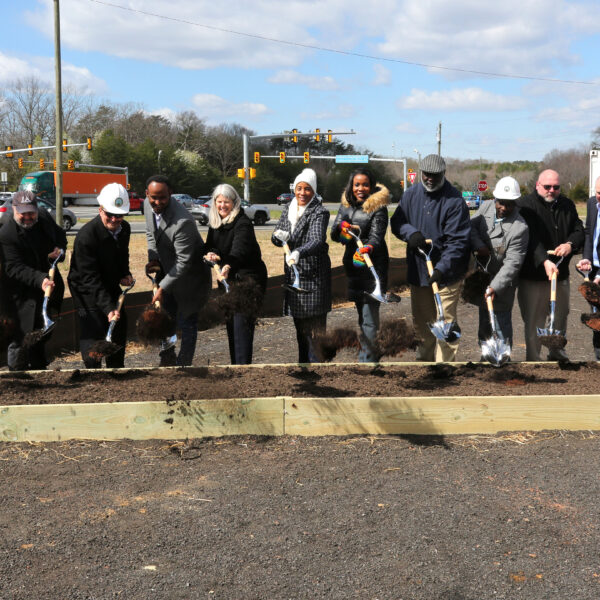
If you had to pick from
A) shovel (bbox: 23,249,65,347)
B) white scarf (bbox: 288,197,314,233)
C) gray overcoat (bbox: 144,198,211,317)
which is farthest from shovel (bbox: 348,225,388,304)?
shovel (bbox: 23,249,65,347)

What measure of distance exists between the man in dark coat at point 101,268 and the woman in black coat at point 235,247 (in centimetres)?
72

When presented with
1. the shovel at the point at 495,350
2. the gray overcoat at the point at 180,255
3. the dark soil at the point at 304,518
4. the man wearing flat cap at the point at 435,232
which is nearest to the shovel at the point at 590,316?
the shovel at the point at 495,350

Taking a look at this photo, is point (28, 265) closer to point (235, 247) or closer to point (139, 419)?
point (235, 247)

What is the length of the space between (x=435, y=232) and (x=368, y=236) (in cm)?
53

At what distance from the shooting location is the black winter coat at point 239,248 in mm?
5816

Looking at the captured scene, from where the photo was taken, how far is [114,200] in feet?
17.7

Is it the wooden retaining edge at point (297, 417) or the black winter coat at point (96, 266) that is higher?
the black winter coat at point (96, 266)

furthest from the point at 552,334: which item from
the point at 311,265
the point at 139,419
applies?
the point at 139,419

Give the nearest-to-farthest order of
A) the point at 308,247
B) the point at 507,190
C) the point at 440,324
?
the point at 440,324
the point at 308,247
the point at 507,190

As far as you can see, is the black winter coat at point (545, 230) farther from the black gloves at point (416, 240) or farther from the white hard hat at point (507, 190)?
the black gloves at point (416, 240)

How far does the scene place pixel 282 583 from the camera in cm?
313

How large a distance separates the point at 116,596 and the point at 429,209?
149 inches

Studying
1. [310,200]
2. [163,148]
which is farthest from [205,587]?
[163,148]

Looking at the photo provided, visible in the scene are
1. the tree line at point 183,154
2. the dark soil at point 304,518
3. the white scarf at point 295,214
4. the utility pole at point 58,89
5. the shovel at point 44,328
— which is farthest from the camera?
the tree line at point 183,154
